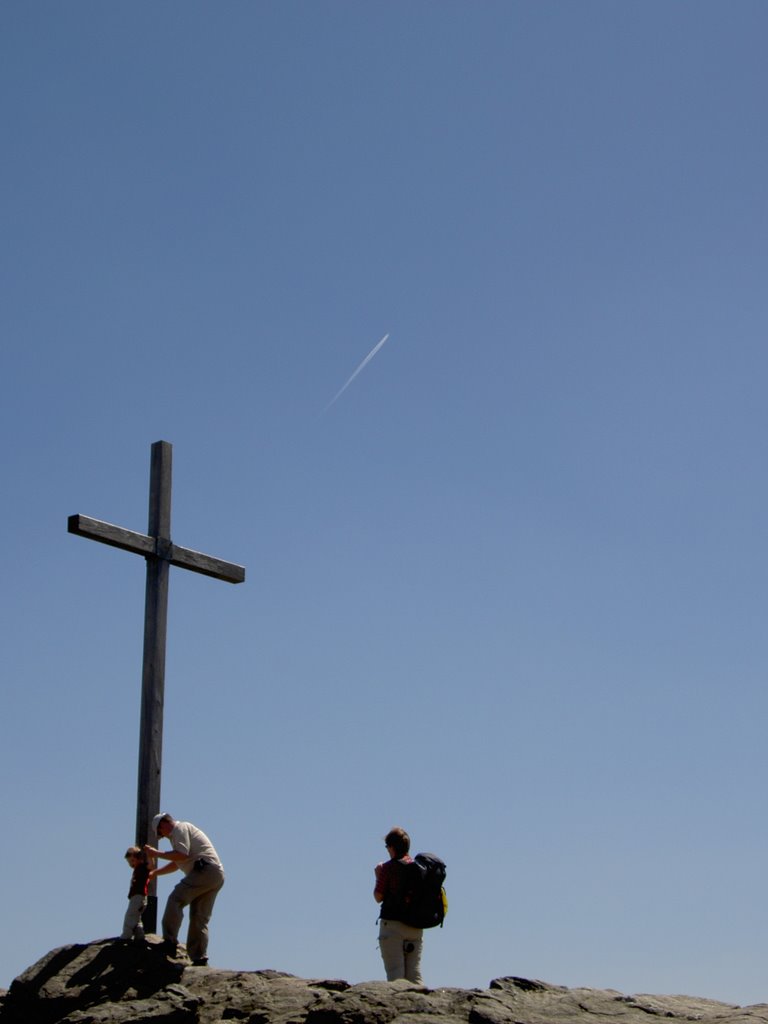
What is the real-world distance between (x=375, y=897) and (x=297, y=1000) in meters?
1.41

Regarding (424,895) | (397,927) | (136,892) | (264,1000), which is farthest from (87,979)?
(424,895)

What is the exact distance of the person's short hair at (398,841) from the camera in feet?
37.3

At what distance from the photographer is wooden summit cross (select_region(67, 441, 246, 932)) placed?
41.3 feet

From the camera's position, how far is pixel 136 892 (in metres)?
11.8

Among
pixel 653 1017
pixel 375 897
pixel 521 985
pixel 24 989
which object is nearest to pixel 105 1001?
pixel 24 989

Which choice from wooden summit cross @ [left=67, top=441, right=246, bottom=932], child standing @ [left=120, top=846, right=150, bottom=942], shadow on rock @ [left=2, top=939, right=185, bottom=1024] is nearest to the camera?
shadow on rock @ [left=2, top=939, right=185, bottom=1024]

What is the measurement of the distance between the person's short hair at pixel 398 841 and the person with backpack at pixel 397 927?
98 millimetres

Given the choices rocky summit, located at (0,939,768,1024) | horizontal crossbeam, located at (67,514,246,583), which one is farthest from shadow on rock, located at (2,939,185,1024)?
horizontal crossbeam, located at (67,514,246,583)

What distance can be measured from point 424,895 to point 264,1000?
174 centimetres

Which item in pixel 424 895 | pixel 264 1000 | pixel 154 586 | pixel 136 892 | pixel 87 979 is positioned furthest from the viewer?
pixel 154 586

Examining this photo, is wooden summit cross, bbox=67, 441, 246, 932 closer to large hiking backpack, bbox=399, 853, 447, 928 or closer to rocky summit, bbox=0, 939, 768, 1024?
rocky summit, bbox=0, 939, 768, 1024

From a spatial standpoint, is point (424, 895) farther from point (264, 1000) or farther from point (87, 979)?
point (87, 979)

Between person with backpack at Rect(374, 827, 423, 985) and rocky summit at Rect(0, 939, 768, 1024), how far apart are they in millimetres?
856

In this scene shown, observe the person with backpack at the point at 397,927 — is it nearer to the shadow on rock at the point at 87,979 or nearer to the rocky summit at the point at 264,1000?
the rocky summit at the point at 264,1000
